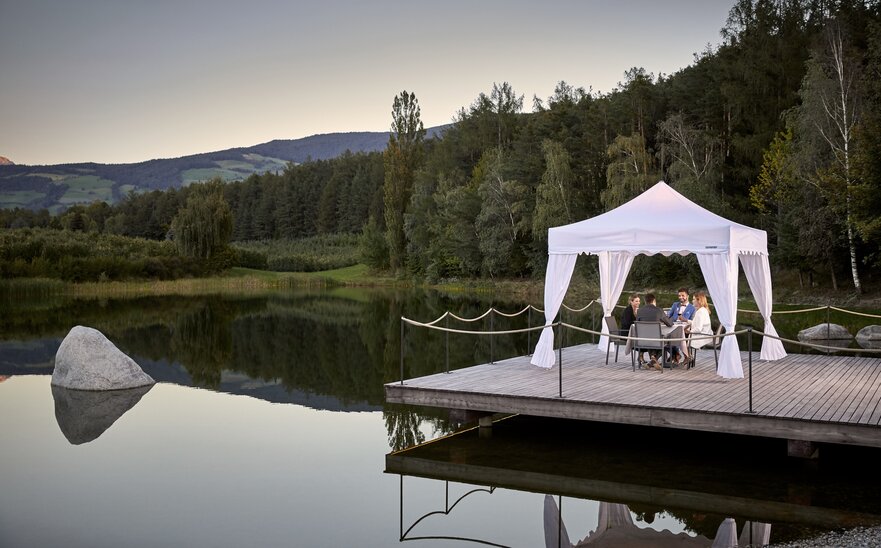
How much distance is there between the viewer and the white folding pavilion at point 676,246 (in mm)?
14172

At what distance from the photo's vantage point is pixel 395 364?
72.9 ft

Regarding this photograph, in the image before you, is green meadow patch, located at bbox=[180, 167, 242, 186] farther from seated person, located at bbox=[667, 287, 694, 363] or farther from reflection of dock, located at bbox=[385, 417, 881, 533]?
reflection of dock, located at bbox=[385, 417, 881, 533]

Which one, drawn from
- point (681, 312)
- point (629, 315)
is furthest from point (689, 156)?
point (629, 315)

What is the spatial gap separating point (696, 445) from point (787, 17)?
40799mm

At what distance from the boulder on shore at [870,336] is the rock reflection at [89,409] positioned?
1968cm

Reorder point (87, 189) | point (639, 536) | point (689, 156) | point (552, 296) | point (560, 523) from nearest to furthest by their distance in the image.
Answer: point (639, 536) < point (560, 523) < point (552, 296) < point (689, 156) < point (87, 189)

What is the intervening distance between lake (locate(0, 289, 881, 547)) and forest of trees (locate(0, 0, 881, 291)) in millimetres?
21961

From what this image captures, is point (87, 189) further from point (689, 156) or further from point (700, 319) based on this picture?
point (700, 319)

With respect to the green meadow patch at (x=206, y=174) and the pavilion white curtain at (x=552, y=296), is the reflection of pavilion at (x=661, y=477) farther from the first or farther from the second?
the green meadow patch at (x=206, y=174)

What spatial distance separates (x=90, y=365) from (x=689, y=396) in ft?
42.8

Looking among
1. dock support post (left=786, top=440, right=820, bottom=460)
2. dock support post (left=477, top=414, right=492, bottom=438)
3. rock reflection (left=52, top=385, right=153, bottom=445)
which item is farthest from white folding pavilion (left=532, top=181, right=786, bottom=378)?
rock reflection (left=52, top=385, right=153, bottom=445)

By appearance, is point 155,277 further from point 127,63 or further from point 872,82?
point 872,82

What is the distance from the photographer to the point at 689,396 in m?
12.1

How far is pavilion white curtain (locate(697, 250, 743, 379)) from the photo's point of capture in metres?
13.9
